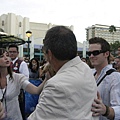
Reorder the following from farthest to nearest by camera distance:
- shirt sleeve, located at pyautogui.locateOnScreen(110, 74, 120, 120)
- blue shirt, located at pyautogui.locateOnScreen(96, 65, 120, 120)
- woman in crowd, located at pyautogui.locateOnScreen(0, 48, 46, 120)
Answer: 1. woman in crowd, located at pyautogui.locateOnScreen(0, 48, 46, 120)
2. blue shirt, located at pyautogui.locateOnScreen(96, 65, 120, 120)
3. shirt sleeve, located at pyautogui.locateOnScreen(110, 74, 120, 120)

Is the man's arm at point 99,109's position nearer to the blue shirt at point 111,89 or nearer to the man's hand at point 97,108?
the man's hand at point 97,108

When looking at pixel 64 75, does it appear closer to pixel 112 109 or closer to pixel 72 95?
pixel 72 95

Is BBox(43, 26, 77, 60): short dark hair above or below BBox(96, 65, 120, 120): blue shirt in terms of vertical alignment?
above

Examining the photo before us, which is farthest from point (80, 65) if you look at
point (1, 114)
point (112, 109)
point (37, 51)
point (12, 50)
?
point (37, 51)

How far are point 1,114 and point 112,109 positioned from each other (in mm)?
1298

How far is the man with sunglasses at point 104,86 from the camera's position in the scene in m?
1.89

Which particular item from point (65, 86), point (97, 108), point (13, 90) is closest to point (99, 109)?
point (97, 108)

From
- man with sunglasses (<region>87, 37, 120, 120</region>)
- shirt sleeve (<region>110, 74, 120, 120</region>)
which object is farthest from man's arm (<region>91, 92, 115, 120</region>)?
shirt sleeve (<region>110, 74, 120, 120</region>)

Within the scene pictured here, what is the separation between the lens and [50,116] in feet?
5.09

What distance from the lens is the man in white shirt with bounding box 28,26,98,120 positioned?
1542 millimetres

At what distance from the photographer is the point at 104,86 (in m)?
2.41

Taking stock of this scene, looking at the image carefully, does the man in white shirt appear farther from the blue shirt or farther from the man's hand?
the blue shirt

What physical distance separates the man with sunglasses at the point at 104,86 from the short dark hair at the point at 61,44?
0.39 m

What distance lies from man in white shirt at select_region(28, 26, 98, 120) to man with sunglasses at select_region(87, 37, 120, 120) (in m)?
0.12
